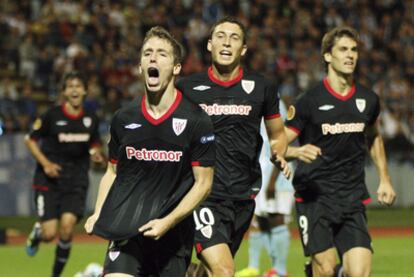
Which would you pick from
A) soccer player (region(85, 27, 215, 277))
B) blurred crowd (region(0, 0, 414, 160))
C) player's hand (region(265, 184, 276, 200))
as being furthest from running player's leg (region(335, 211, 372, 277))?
blurred crowd (region(0, 0, 414, 160))

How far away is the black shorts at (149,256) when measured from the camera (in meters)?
6.75

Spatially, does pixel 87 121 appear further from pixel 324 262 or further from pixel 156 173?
pixel 156 173

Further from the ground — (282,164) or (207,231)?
(282,164)

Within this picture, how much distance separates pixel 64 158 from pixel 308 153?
5293 mm

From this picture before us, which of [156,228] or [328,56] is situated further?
[328,56]

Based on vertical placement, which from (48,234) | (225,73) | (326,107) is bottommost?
(48,234)

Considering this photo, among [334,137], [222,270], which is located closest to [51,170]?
[334,137]

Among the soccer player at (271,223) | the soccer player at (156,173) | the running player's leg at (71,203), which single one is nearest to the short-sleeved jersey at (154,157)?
the soccer player at (156,173)

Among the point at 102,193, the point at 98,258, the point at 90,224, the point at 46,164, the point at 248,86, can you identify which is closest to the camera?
the point at 90,224

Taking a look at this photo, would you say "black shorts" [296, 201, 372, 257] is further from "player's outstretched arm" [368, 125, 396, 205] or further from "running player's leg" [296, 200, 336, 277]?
"player's outstretched arm" [368, 125, 396, 205]

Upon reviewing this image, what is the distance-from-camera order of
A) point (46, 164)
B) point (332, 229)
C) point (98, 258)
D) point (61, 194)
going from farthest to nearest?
point (98, 258)
point (61, 194)
point (46, 164)
point (332, 229)

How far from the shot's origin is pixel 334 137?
9.17 meters

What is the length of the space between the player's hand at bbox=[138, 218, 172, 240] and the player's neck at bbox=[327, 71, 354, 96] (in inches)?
127

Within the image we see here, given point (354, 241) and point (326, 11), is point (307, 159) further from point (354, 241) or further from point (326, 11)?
point (326, 11)
